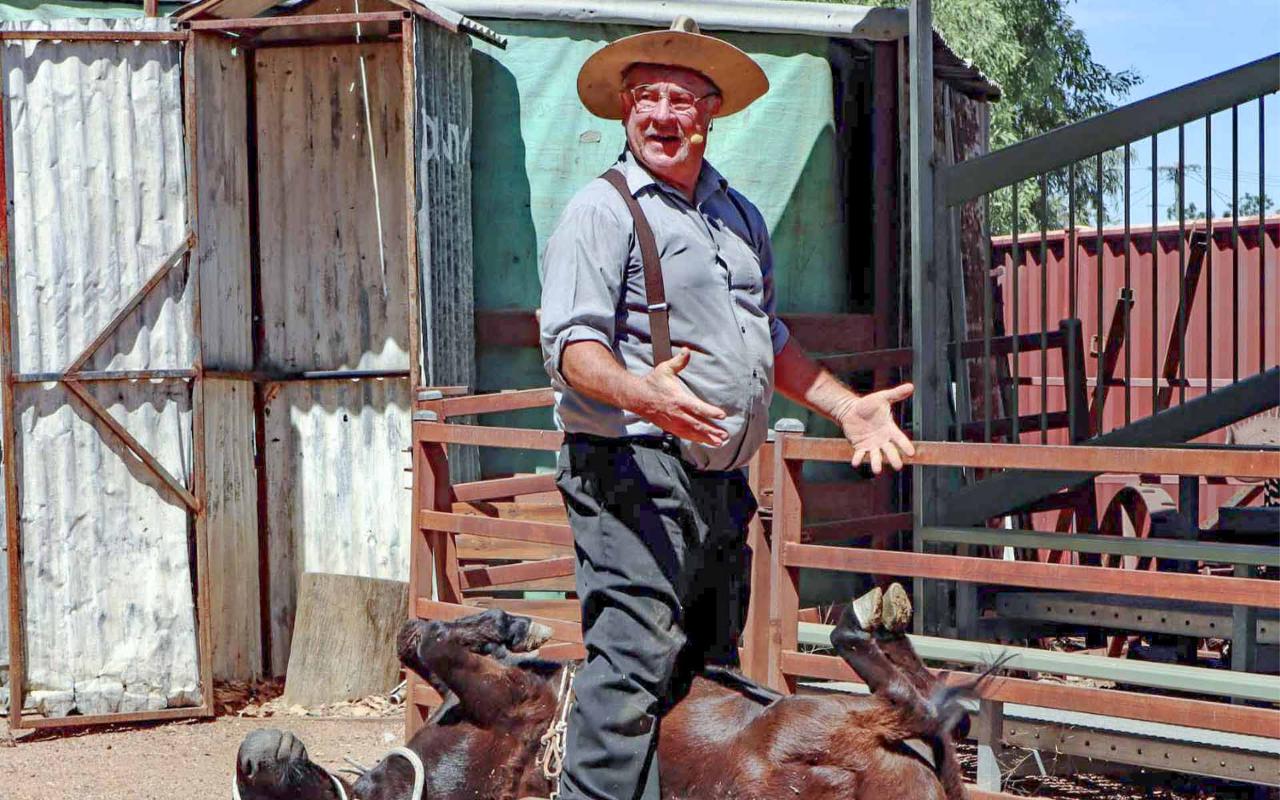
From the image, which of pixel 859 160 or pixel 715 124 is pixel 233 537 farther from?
pixel 859 160

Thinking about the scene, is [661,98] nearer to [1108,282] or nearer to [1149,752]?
[1149,752]

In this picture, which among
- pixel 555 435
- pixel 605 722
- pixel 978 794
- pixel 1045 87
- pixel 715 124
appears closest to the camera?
pixel 605 722

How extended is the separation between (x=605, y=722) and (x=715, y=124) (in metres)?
4.94

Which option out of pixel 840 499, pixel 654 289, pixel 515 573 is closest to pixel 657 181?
pixel 654 289

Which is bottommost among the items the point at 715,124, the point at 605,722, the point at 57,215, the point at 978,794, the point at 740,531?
the point at 978,794

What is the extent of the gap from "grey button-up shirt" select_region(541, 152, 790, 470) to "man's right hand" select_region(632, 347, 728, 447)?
23 centimetres

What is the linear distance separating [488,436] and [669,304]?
2.33 metres

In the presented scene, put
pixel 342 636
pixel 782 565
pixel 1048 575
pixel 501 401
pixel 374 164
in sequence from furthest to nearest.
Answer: pixel 374 164, pixel 342 636, pixel 501 401, pixel 782 565, pixel 1048 575

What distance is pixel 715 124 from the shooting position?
301 inches

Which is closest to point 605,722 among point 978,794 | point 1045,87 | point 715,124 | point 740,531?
point 740,531

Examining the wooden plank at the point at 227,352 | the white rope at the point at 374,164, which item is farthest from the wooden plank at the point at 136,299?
the white rope at the point at 374,164

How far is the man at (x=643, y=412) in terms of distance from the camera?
319 cm

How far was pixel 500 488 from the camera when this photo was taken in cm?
641

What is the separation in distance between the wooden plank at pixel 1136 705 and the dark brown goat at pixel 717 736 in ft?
1.62
